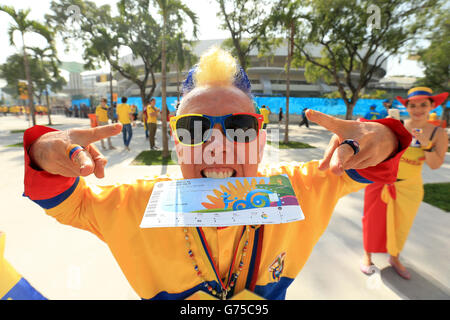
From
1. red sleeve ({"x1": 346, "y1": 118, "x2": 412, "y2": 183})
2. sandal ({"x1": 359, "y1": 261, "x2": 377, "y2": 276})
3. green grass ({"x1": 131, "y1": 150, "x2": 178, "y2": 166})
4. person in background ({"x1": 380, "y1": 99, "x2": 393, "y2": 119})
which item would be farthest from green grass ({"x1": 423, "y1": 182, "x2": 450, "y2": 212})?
green grass ({"x1": 131, "y1": 150, "x2": 178, "y2": 166})

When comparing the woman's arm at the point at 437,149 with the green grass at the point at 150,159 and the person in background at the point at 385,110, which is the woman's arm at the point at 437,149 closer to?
the person in background at the point at 385,110

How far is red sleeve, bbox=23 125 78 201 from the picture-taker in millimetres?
840

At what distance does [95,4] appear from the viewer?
1285 cm

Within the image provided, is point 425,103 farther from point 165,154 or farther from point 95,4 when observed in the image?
point 95,4

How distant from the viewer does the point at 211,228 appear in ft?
3.31

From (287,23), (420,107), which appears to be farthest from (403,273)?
(287,23)

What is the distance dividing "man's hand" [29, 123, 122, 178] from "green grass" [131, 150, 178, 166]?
529 cm

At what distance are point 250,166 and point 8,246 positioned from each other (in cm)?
310

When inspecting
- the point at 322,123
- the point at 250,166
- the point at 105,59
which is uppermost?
the point at 105,59

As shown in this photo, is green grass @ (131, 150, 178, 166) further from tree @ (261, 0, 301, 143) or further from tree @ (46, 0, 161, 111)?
tree @ (46, 0, 161, 111)

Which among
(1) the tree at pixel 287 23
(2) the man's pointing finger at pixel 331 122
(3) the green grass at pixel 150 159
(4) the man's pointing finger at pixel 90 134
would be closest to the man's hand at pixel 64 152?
(4) the man's pointing finger at pixel 90 134

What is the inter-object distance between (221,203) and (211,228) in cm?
27

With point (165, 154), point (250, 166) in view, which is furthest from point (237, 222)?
point (165, 154)

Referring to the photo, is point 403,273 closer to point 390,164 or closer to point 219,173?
point 390,164
